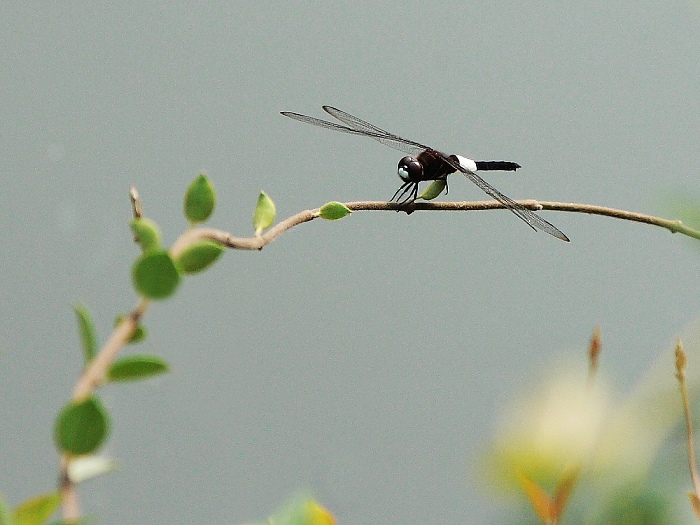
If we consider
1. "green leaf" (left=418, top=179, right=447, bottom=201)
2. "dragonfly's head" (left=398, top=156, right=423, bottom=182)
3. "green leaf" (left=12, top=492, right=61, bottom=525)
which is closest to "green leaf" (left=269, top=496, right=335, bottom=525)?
"green leaf" (left=12, top=492, right=61, bottom=525)

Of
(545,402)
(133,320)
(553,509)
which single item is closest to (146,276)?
(133,320)

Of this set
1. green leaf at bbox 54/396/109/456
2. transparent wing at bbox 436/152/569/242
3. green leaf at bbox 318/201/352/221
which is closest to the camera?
green leaf at bbox 54/396/109/456

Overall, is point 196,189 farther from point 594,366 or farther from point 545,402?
point 545,402

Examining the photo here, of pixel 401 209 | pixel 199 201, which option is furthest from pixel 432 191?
pixel 199 201

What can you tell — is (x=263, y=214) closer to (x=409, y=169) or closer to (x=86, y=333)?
(x=86, y=333)

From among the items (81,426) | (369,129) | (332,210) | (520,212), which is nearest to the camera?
(81,426)

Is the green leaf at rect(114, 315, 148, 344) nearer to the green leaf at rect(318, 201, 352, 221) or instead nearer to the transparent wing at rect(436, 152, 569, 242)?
the green leaf at rect(318, 201, 352, 221)
